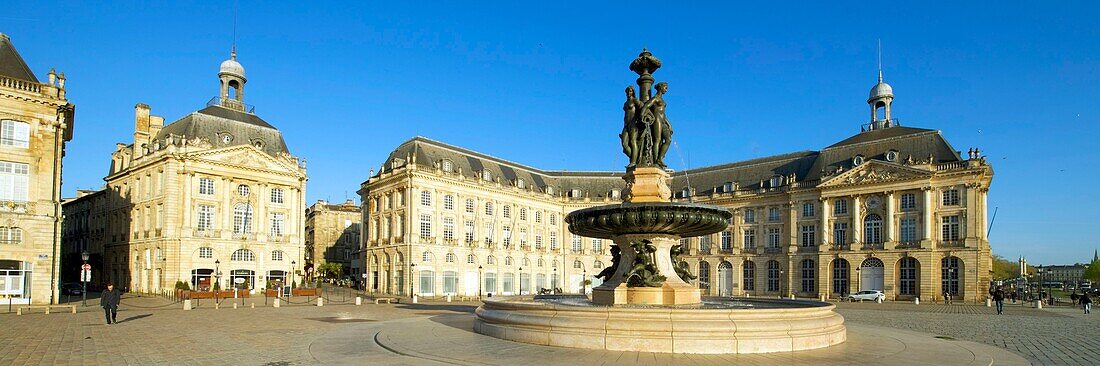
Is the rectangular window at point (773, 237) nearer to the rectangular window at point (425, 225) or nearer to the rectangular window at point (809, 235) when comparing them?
the rectangular window at point (809, 235)

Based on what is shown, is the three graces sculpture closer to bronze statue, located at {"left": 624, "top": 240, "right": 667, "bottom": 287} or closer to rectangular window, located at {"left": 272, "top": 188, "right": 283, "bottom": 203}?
bronze statue, located at {"left": 624, "top": 240, "right": 667, "bottom": 287}

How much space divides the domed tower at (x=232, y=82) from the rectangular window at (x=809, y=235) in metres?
52.0

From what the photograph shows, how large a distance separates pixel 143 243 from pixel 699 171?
175ft

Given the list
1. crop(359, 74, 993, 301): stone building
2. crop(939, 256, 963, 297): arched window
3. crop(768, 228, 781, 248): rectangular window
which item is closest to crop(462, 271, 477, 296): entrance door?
crop(359, 74, 993, 301): stone building

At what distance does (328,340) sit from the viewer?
15.8 metres

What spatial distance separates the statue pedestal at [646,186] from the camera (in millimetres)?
17922

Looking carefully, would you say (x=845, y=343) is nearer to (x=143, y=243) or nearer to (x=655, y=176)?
(x=655, y=176)

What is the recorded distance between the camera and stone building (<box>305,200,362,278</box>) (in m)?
83.1

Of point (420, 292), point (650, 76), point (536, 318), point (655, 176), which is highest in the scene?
point (650, 76)

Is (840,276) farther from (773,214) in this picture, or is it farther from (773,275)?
(773,214)

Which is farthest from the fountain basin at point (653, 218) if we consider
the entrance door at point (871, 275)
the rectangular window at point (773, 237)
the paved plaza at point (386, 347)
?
the rectangular window at point (773, 237)

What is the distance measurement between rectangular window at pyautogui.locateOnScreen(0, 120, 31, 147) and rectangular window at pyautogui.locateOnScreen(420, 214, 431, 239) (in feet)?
93.7

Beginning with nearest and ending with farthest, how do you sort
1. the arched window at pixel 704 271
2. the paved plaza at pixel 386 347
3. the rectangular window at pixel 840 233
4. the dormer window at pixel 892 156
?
the paved plaza at pixel 386 347 → the dormer window at pixel 892 156 → the rectangular window at pixel 840 233 → the arched window at pixel 704 271

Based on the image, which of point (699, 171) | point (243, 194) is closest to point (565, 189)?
point (699, 171)
